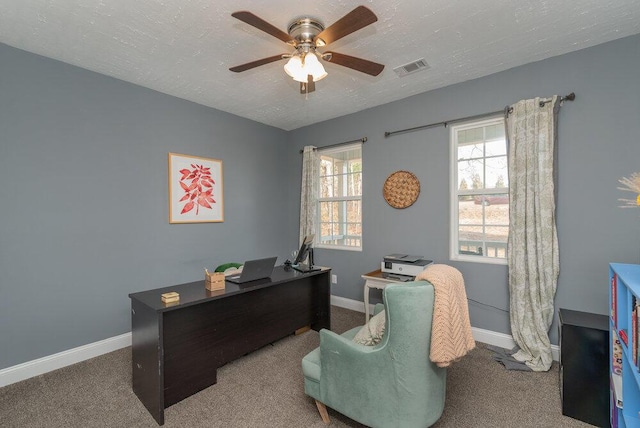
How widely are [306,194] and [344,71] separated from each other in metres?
1.94

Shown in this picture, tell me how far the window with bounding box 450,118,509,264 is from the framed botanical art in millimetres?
2861

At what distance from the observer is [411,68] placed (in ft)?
9.04

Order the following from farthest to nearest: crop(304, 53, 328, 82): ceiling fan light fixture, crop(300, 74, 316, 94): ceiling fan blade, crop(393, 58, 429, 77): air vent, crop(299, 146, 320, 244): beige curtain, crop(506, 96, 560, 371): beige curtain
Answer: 1. crop(299, 146, 320, 244): beige curtain
2. crop(393, 58, 429, 77): air vent
3. crop(506, 96, 560, 371): beige curtain
4. crop(300, 74, 316, 94): ceiling fan blade
5. crop(304, 53, 328, 82): ceiling fan light fixture

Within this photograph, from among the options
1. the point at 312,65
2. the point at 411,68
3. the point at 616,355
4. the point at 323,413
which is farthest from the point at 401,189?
the point at 323,413

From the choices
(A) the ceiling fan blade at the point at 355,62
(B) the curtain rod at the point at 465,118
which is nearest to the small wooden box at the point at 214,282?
(A) the ceiling fan blade at the point at 355,62

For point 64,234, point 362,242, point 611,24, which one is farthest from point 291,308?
point 611,24

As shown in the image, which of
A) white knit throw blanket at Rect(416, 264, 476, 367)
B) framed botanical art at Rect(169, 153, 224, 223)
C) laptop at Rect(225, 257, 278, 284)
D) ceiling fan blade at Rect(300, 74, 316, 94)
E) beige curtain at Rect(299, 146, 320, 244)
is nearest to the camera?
white knit throw blanket at Rect(416, 264, 476, 367)

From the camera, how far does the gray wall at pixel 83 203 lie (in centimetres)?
236

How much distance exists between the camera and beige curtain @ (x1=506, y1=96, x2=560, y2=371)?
2500mm

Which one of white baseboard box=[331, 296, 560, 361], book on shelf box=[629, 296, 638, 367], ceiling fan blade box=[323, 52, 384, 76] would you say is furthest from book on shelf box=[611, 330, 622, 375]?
ceiling fan blade box=[323, 52, 384, 76]

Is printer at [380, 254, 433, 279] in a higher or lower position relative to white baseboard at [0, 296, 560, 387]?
higher

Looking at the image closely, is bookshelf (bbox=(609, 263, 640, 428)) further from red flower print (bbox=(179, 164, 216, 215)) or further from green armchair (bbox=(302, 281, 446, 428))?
red flower print (bbox=(179, 164, 216, 215))

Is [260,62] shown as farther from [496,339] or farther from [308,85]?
[496,339]

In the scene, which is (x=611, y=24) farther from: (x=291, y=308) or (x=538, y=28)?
(x=291, y=308)
